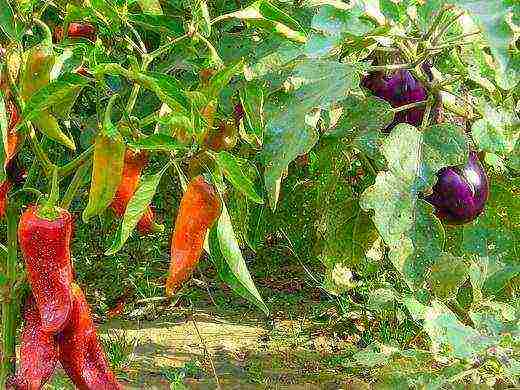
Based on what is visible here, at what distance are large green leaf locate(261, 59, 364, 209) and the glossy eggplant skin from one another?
0.20 meters

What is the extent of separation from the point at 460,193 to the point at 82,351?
0.53 m

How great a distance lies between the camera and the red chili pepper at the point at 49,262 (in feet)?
3.49

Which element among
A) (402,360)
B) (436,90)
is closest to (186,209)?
(436,90)

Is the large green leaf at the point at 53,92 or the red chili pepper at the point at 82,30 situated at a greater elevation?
the large green leaf at the point at 53,92

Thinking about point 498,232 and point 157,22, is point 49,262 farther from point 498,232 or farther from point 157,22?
point 498,232

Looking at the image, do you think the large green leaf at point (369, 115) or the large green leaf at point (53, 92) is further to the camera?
the large green leaf at point (369, 115)

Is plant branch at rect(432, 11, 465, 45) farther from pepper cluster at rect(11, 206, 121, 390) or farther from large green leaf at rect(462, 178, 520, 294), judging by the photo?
pepper cluster at rect(11, 206, 121, 390)

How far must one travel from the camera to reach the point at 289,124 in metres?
0.92

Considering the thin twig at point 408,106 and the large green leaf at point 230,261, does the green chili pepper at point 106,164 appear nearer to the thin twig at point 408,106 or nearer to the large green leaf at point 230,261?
the large green leaf at point 230,261

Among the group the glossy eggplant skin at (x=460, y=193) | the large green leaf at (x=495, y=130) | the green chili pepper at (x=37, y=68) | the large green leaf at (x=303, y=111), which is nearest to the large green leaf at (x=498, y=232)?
the glossy eggplant skin at (x=460, y=193)

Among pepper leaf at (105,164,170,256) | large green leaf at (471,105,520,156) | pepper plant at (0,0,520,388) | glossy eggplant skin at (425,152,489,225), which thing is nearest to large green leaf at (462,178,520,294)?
pepper plant at (0,0,520,388)

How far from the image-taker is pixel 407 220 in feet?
3.13

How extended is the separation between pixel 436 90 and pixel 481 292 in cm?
38

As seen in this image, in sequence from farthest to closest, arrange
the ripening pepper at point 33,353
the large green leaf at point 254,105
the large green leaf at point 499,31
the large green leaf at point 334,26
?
the ripening pepper at point 33,353 → the large green leaf at point 254,105 → the large green leaf at point 334,26 → the large green leaf at point 499,31
